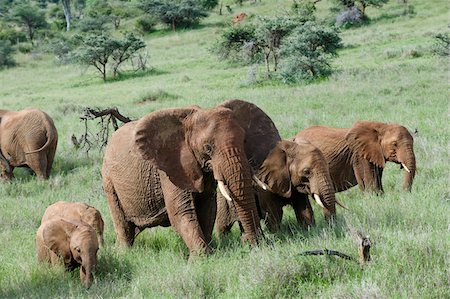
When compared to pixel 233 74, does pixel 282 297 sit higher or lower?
higher

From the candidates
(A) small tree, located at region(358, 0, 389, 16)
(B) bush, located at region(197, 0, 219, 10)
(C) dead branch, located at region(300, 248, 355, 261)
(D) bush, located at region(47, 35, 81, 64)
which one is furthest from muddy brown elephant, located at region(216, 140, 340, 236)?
(B) bush, located at region(197, 0, 219, 10)

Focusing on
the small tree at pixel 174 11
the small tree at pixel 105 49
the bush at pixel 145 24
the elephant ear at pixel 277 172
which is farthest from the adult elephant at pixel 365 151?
the bush at pixel 145 24

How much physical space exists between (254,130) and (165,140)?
832 mm

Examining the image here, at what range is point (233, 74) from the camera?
25.5 meters

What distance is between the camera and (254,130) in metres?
5.71

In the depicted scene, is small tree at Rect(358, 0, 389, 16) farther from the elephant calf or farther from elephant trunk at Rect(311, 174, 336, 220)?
the elephant calf

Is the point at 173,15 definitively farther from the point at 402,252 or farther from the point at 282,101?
the point at 402,252

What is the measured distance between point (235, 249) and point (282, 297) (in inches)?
53.2

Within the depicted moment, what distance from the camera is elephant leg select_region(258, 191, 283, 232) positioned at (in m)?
6.21

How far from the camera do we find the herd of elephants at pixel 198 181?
5.09 metres

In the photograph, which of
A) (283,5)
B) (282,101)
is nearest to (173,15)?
(283,5)

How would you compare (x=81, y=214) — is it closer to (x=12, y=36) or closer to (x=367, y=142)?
(x=367, y=142)

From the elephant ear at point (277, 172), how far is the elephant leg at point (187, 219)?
2.56ft

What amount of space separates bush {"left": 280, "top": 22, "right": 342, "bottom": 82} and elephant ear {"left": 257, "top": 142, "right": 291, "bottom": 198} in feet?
49.7
